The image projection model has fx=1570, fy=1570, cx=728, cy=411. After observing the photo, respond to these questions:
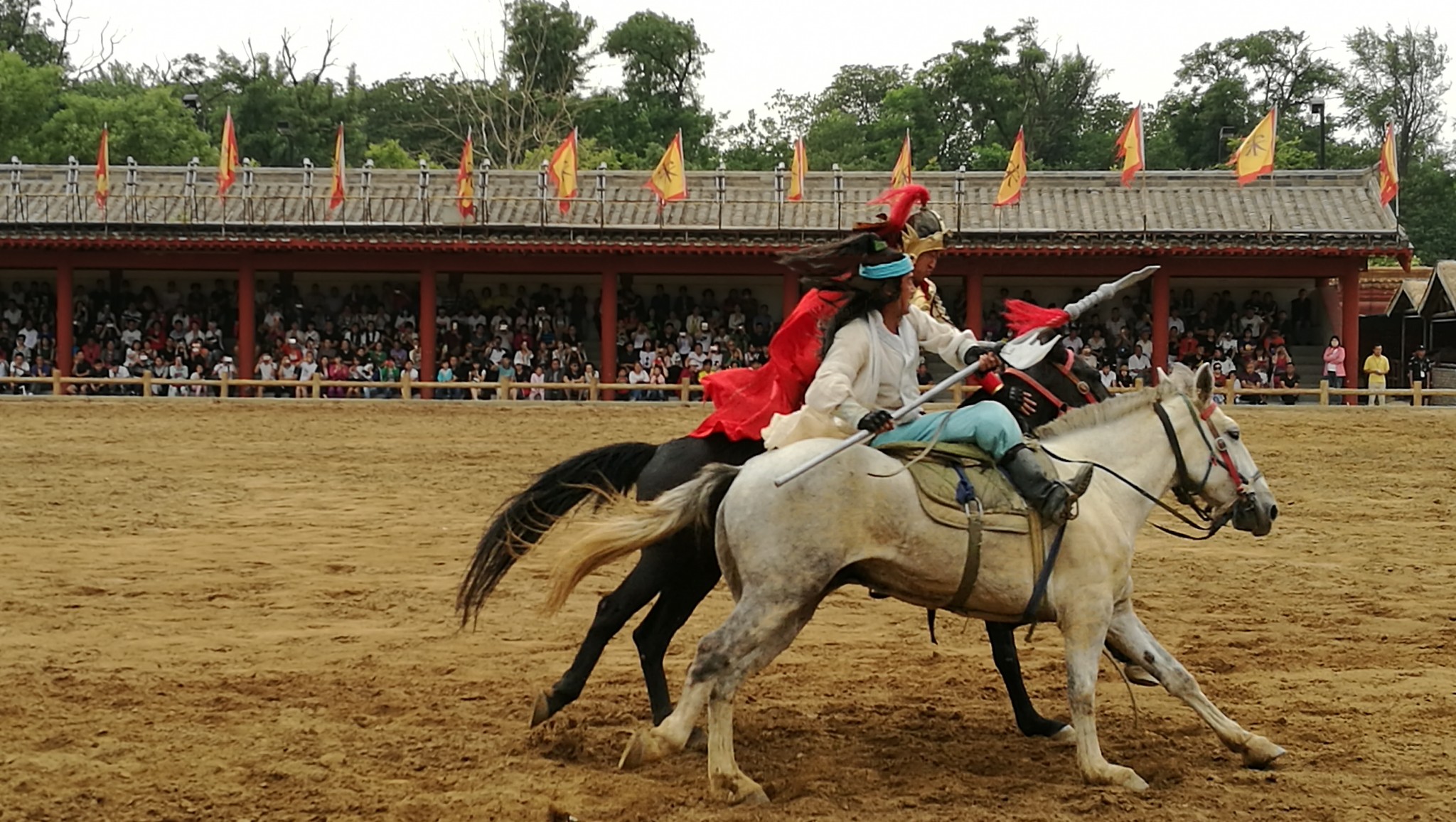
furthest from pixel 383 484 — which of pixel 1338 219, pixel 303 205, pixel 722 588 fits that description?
pixel 1338 219

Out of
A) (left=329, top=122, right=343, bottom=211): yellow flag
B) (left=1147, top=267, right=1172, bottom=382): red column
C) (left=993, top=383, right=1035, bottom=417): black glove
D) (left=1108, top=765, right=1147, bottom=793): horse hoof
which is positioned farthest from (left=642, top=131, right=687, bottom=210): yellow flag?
(left=1108, top=765, right=1147, bottom=793): horse hoof

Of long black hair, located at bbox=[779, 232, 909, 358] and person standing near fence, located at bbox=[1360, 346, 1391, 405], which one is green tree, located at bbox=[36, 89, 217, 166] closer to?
person standing near fence, located at bbox=[1360, 346, 1391, 405]

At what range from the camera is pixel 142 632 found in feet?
29.8

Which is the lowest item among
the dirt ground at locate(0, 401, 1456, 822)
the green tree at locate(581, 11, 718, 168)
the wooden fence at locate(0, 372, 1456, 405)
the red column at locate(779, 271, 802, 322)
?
the dirt ground at locate(0, 401, 1456, 822)

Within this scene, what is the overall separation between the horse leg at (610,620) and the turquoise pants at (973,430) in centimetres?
119

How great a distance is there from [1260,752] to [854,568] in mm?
1844

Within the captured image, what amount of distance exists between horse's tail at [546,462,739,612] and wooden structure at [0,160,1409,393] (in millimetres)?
22846

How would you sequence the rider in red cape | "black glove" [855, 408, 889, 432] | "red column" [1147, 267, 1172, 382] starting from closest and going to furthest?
"black glove" [855, 408, 889, 432] → the rider in red cape → "red column" [1147, 267, 1172, 382]

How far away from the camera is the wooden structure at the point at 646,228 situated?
96.6 ft

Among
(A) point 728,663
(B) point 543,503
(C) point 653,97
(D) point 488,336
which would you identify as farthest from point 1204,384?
(C) point 653,97

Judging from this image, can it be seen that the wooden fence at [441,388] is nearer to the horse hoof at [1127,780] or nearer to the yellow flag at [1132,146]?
the yellow flag at [1132,146]

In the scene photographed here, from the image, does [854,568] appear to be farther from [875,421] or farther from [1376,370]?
[1376,370]

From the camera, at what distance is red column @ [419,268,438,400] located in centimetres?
2945

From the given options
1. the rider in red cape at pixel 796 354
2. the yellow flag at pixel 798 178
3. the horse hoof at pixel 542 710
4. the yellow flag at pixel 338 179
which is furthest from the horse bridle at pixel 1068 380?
the yellow flag at pixel 338 179
